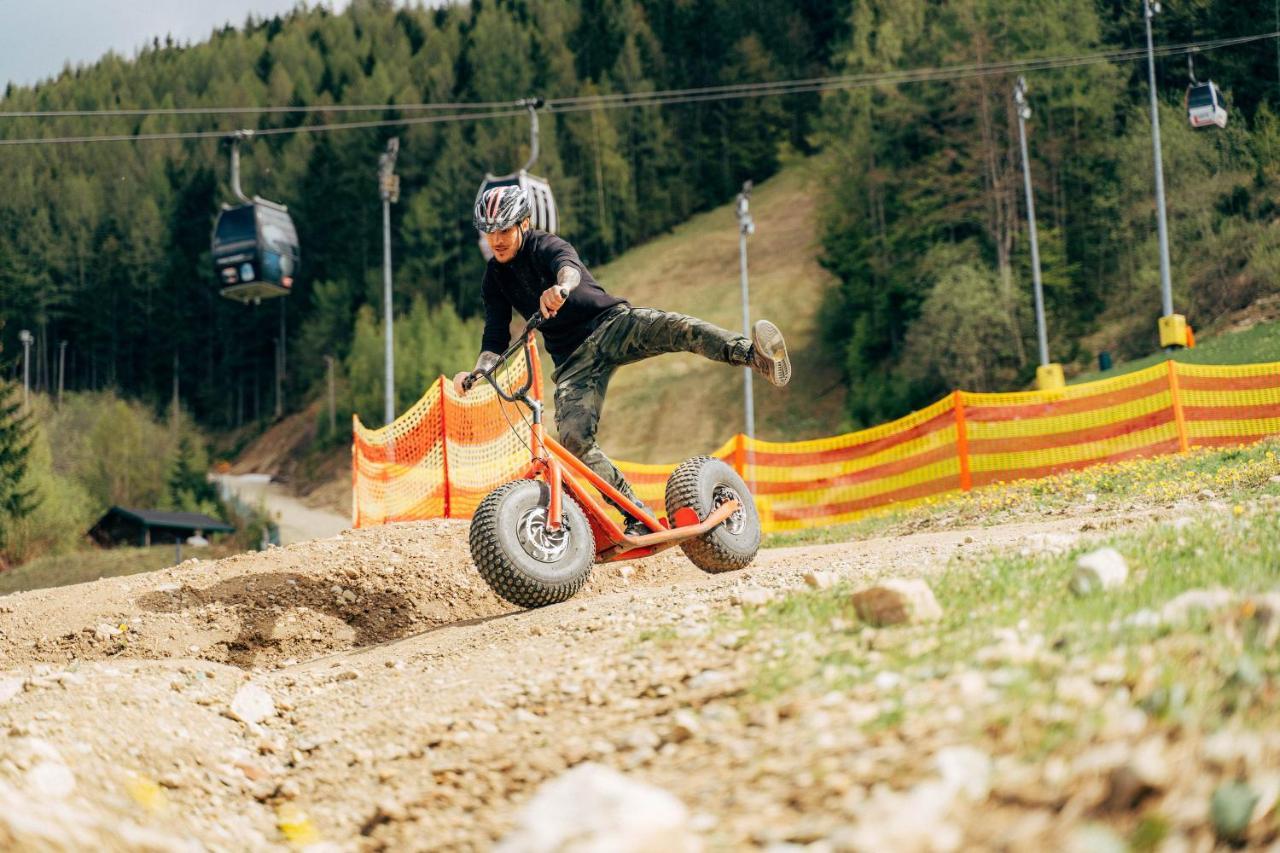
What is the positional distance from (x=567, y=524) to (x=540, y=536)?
17 cm

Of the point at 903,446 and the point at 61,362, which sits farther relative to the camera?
the point at 61,362

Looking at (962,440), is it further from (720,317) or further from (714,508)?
(720,317)

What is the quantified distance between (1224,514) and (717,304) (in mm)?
61192

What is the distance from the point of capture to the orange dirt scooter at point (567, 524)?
19.9ft

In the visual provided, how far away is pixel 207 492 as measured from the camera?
60.0 meters

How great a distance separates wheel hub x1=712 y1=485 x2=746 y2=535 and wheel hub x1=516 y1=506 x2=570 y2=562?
1319 mm

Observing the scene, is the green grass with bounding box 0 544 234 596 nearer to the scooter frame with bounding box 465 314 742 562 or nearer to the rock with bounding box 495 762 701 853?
the scooter frame with bounding box 465 314 742 562

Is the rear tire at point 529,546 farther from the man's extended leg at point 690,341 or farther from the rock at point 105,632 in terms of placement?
the rock at point 105,632

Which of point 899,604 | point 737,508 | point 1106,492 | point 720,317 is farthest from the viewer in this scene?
point 720,317

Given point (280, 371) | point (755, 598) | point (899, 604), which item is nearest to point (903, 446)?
point (755, 598)

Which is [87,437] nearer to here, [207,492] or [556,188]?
[207,492]

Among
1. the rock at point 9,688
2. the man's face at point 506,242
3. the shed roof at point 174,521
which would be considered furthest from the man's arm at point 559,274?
the shed roof at point 174,521

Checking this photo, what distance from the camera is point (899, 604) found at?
3715 millimetres

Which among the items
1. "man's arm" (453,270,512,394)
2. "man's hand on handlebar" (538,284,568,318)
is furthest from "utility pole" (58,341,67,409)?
"man's hand on handlebar" (538,284,568,318)
